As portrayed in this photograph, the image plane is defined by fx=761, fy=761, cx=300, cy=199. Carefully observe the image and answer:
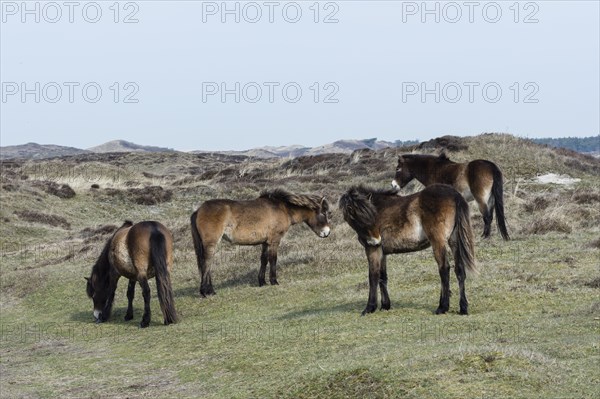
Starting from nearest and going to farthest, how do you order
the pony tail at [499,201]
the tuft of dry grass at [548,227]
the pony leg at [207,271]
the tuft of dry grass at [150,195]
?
the pony leg at [207,271] < the pony tail at [499,201] < the tuft of dry grass at [548,227] < the tuft of dry grass at [150,195]

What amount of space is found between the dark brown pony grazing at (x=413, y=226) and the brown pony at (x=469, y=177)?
21.0 ft

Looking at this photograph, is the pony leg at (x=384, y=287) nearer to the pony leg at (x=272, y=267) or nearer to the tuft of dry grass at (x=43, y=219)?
the pony leg at (x=272, y=267)

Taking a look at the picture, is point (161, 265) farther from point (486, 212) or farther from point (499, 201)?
point (486, 212)

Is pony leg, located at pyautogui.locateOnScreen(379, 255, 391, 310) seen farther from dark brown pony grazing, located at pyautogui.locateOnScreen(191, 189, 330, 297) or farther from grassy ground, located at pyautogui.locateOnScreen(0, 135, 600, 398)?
dark brown pony grazing, located at pyautogui.locateOnScreen(191, 189, 330, 297)

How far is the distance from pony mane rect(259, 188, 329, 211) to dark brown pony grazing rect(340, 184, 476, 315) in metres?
4.71

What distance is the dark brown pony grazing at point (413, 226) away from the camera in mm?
11641

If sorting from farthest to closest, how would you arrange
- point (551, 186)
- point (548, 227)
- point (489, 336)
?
point (551, 186)
point (548, 227)
point (489, 336)

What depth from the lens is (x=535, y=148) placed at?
40.9m

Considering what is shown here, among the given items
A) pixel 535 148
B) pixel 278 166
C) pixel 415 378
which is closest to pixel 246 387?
pixel 415 378

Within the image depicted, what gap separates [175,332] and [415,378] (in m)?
6.49

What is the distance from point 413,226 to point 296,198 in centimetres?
568

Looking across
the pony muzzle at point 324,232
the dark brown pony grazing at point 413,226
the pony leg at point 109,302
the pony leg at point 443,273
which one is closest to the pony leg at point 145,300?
the pony leg at point 109,302

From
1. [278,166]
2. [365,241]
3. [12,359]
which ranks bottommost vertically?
[12,359]

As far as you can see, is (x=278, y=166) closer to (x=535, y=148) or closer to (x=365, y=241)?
(x=535, y=148)
